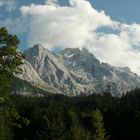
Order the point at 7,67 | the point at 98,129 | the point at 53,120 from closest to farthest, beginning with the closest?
the point at 7,67 < the point at 98,129 < the point at 53,120

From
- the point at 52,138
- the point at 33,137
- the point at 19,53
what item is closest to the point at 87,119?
the point at 33,137

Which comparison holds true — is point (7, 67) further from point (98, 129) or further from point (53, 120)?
point (53, 120)

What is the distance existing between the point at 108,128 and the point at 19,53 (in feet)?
413

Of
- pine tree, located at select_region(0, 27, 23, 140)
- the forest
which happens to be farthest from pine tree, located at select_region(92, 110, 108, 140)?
pine tree, located at select_region(0, 27, 23, 140)

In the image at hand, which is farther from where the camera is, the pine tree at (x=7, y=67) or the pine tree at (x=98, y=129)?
the pine tree at (x=98, y=129)

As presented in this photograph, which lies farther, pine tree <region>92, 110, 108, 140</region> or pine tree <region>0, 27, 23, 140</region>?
pine tree <region>92, 110, 108, 140</region>

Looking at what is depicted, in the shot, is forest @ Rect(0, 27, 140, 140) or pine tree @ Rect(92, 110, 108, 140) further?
pine tree @ Rect(92, 110, 108, 140)

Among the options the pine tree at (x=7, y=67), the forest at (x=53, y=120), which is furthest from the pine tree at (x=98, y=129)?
the pine tree at (x=7, y=67)

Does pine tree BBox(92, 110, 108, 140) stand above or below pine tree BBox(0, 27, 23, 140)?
above

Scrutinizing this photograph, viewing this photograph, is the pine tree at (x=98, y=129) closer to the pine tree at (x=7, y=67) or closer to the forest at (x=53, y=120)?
the forest at (x=53, y=120)

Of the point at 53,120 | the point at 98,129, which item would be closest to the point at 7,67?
the point at 98,129

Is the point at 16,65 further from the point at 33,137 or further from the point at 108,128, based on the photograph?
the point at 33,137

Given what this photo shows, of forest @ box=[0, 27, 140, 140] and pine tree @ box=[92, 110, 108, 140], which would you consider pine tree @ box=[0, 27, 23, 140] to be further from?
pine tree @ box=[92, 110, 108, 140]

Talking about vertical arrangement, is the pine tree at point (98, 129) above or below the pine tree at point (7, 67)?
above
